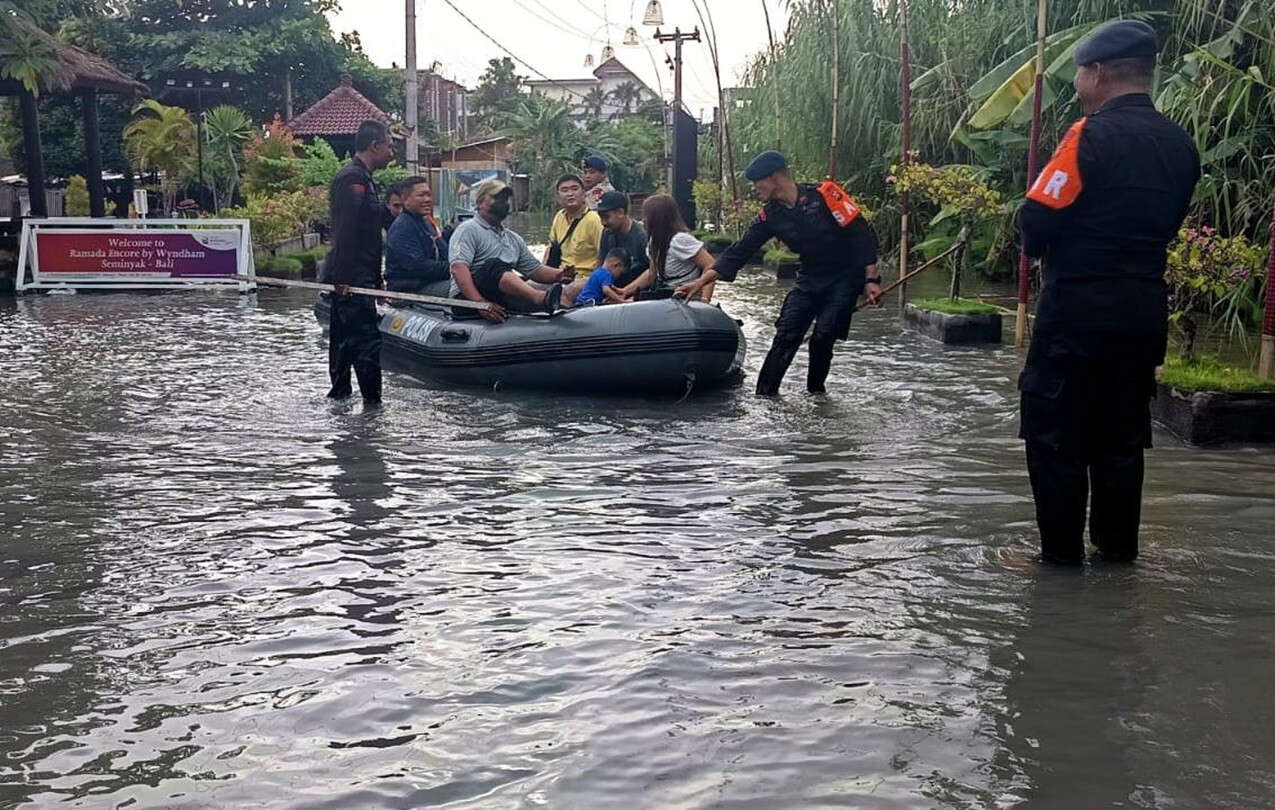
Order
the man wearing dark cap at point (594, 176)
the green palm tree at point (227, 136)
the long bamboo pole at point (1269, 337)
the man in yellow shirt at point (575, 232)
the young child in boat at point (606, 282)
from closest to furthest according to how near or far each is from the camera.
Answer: the long bamboo pole at point (1269, 337), the young child in boat at point (606, 282), the man in yellow shirt at point (575, 232), the man wearing dark cap at point (594, 176), the green palm tree at point (227, 136)

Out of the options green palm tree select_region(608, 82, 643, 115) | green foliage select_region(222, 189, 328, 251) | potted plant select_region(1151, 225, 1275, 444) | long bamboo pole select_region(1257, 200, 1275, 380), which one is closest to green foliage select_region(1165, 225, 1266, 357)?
potted plant select_region(1151, 225, 1275, 444)

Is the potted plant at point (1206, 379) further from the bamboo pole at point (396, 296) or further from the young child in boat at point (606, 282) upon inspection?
the bamboo pole at point (396, 296)

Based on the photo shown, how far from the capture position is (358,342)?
8984 mm

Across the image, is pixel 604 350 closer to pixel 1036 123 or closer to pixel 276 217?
pixel 1036 123

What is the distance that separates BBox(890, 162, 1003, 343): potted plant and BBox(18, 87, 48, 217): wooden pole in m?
13.0

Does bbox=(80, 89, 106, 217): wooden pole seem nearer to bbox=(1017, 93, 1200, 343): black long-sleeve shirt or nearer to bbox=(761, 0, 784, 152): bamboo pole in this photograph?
bbox=(761, 0, 784, 152): bamboo pole

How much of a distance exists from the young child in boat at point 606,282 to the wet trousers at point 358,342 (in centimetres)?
166

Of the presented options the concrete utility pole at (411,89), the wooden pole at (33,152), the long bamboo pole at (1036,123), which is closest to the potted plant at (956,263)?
the long bamboo pole at (1036,123)

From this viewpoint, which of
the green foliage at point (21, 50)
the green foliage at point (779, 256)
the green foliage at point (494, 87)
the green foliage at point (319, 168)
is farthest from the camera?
the green foliage at point (494, 87)

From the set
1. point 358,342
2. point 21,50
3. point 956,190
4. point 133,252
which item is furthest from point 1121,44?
point 133,252

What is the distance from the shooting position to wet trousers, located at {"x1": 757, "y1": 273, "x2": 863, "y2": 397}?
9.09 m

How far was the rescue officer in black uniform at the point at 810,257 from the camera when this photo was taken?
8.97 metres

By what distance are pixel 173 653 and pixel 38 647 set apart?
46 cm

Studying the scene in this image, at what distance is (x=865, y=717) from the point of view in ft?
12.1
